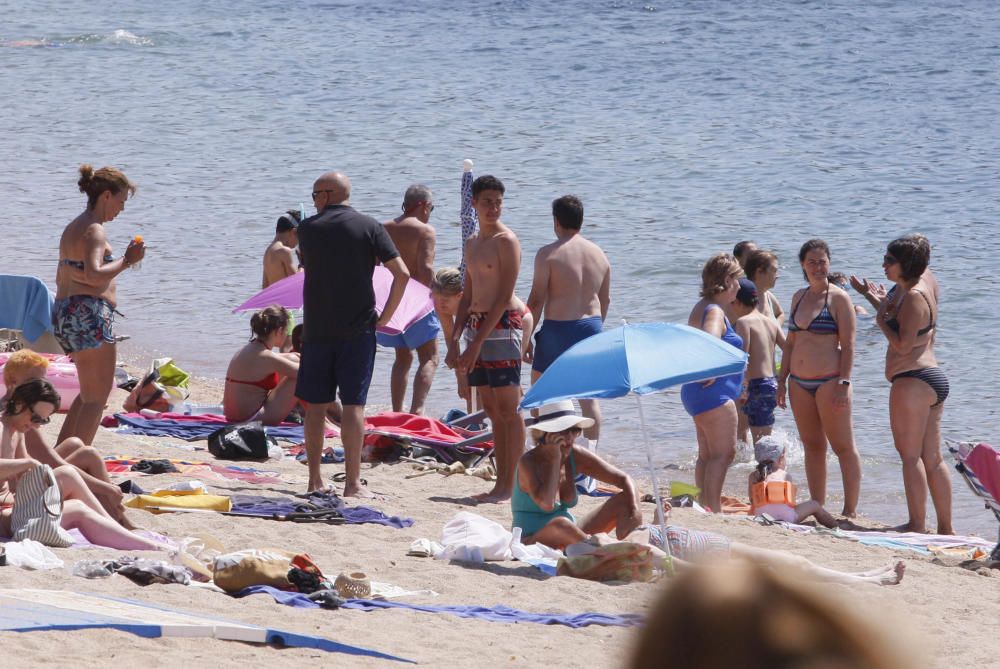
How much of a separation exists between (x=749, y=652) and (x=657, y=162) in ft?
66.2

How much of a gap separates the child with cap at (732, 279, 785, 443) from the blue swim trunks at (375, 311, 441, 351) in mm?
2232

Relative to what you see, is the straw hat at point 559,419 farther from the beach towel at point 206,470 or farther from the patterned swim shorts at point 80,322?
the patterned swim shorts at point 80,322

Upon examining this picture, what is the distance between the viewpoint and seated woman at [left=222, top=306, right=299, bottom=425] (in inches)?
346

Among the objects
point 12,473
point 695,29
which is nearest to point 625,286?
point 12,473

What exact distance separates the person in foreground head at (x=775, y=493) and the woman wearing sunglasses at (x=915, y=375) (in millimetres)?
495

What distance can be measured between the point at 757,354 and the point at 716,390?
2.27ft

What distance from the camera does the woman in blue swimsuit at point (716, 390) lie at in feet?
23.9

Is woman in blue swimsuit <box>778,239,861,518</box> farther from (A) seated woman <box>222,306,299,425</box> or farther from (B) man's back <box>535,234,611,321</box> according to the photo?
(A) seated woman <box>222,306,299,425</box>

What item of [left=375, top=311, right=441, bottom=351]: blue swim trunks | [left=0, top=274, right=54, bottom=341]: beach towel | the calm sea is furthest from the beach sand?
[left=0, top=274, right=54, bottom=341]: beach towel

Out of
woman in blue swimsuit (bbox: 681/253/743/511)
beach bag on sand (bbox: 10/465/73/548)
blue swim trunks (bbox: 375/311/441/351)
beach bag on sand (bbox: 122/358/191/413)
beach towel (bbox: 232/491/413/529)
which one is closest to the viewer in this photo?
beach bag on sand (bbox: 10/465/73/548)

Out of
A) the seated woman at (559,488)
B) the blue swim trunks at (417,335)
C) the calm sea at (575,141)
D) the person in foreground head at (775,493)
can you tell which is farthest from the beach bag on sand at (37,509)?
the calm sea at (575,141)

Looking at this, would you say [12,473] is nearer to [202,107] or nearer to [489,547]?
[489,547]

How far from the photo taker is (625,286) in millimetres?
15023

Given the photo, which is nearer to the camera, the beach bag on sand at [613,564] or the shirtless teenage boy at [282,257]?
the beach bag on sand at [613,564]
